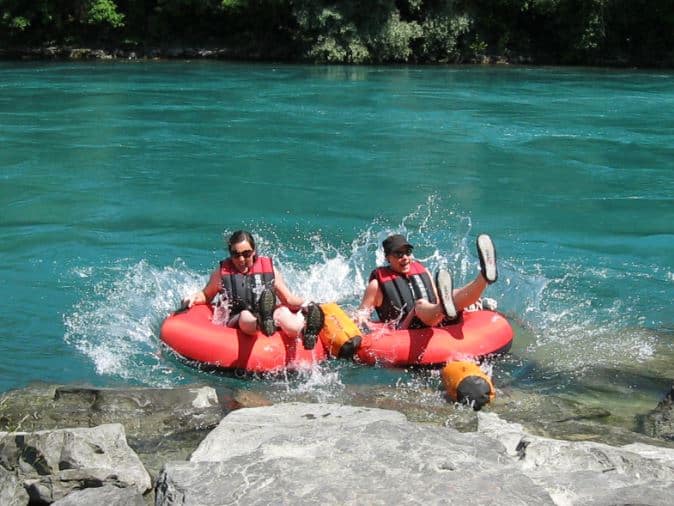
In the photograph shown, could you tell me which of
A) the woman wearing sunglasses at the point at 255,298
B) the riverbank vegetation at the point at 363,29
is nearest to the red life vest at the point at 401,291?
the woman wearing sunglasses at the point at 255,298

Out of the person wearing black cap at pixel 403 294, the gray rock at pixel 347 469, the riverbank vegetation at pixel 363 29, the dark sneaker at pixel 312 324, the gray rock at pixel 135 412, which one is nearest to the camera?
the gray rock at pixel 347 469

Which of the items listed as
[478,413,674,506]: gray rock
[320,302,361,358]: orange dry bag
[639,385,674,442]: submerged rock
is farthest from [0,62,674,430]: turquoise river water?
[478,413,674,506]: gray rock

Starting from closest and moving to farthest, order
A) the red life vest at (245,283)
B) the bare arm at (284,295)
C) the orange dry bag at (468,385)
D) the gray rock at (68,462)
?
1. the gray rock at (68,462)
2. the orange dry bag at (468,385)
3. the red life vest at (245,283)
4. the bare arm at (284,295)

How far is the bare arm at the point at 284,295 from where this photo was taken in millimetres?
7047

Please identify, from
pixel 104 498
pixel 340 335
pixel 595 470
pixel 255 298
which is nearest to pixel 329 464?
pixel 104 498

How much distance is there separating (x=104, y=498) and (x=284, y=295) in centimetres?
324

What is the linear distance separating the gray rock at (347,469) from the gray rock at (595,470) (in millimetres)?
121

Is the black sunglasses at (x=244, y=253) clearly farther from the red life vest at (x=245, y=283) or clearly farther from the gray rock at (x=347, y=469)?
the gray rock at (x=347, y=469)

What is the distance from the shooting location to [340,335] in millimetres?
6586

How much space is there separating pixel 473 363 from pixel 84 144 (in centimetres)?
1038

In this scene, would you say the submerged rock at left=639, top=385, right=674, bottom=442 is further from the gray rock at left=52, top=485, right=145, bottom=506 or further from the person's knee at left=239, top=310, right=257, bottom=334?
the gray rock at left=52, top=485, right=145, bottom=506

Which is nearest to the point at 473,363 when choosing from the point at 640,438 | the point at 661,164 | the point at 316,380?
the point at 316,380

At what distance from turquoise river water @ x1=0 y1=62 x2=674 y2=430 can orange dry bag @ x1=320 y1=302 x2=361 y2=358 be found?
0.45ft

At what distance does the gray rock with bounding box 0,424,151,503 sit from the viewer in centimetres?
426
